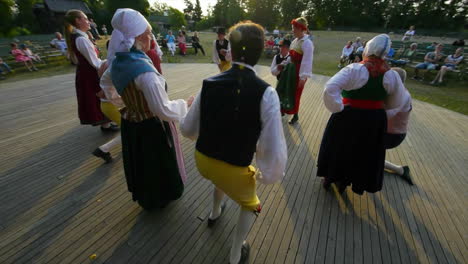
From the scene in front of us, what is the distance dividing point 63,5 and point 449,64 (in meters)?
35.0

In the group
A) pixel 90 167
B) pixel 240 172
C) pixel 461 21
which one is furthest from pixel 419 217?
pixel 461 21

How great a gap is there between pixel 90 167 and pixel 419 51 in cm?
1602

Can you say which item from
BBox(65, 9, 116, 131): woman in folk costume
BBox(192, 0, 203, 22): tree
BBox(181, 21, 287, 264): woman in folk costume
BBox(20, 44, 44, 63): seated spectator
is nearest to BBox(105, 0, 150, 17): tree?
BBox(20, 44, 44, 63): seated spectator

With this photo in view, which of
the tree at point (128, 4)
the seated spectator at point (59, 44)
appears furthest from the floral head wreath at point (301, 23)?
the tree at point (128, 4)

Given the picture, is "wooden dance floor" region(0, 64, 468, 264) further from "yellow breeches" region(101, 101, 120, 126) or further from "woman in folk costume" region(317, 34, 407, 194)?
"yellow breeches" region(101, 101, 120, 126)

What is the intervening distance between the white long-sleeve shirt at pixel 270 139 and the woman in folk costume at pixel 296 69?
284cm

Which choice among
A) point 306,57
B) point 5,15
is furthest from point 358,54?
point 5,15

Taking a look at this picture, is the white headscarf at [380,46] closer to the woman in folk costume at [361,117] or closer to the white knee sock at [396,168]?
the woman in folk costume at [361,117]

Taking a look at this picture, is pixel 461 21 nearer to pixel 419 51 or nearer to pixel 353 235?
pixel 419 51

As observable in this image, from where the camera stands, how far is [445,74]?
28.8ft

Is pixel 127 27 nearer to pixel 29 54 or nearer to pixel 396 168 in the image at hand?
pixel 396 168

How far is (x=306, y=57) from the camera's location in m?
3.53

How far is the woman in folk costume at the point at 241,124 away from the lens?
1.06 m

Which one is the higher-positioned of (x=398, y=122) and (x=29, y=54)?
(x=29, y=54)
